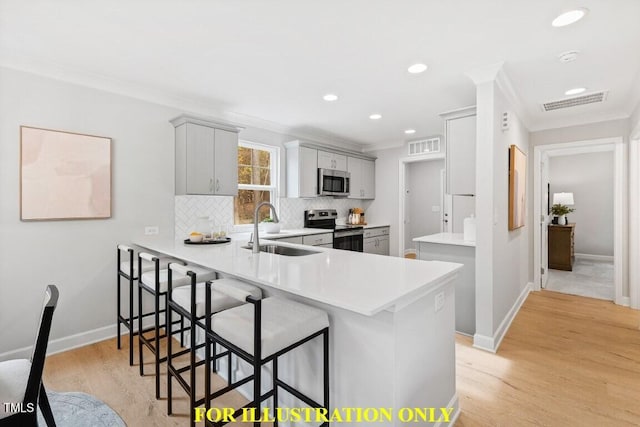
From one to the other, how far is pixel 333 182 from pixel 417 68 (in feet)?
8.72

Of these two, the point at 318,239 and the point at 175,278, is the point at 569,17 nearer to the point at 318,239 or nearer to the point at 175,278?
the point at 175,278

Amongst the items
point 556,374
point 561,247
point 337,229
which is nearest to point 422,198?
point 561,247

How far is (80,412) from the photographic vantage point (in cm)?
189

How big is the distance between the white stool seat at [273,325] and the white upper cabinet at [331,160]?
3.58m

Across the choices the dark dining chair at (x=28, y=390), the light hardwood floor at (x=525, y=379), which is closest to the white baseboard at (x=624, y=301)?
the light hardwood floor at (x=525, y=379)

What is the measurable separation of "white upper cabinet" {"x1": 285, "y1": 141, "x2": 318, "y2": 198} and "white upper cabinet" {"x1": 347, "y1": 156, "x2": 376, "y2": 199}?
97cm

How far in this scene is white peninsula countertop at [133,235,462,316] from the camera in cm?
123

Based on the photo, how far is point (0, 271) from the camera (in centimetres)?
240

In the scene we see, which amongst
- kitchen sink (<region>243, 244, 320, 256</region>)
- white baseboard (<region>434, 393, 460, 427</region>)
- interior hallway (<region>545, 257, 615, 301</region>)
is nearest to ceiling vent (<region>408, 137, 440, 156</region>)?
interior hallway (<region>545, 257, 615, 301</region>)

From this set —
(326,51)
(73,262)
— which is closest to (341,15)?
(326,51)

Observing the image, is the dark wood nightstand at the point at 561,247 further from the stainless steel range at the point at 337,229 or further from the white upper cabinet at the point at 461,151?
the white upper cabinet at the point at 461,151

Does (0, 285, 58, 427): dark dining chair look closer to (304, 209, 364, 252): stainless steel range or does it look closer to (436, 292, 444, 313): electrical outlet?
(436, 292, 444, 313): electrical outlet

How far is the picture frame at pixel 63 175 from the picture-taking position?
2477 mm

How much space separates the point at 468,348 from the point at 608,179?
20.1ft
